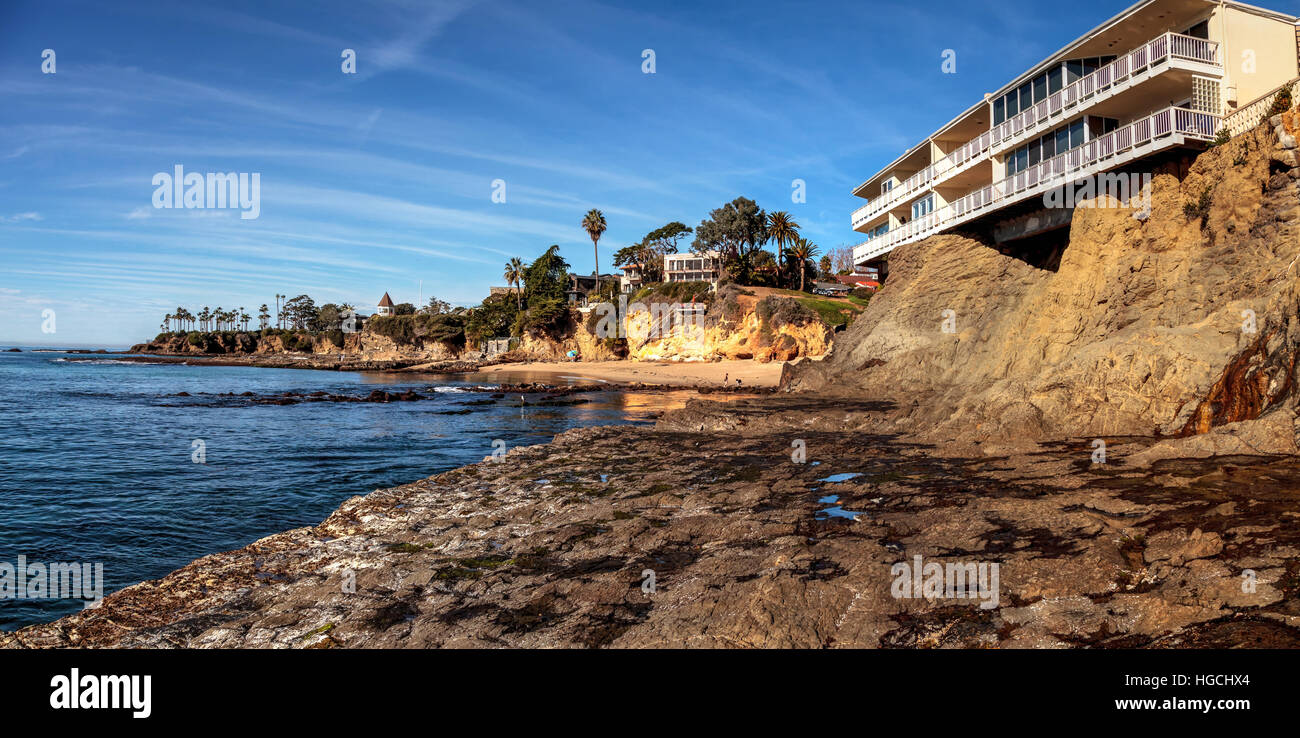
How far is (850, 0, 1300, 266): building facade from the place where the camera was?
19.5 m

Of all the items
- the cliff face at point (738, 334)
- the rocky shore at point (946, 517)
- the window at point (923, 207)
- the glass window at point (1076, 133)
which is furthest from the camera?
the cliff face at point (738, 334)

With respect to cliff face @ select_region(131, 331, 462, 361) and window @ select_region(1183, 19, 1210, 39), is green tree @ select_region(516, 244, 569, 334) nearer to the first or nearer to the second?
cliff face @ select_region(131, 331, 462, 361)

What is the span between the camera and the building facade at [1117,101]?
19.5 meters

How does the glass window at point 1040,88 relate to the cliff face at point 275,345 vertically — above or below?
above

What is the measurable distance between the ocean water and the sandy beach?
1226 cm

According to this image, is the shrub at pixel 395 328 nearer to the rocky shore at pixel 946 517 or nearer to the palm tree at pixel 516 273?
the palm tree at pixel 516 273

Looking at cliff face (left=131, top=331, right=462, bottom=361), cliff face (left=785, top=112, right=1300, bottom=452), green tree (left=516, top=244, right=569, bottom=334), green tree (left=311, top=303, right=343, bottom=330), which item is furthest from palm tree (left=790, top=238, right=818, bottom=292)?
green tree (left=311, top=303, right=343, bottom=330)

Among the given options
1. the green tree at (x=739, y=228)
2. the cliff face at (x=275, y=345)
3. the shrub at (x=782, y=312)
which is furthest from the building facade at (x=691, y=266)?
the cliff face at (x=275, y=345)

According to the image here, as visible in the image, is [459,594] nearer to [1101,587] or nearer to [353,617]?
[353,617]

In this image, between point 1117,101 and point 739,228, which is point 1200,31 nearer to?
point 1117,101

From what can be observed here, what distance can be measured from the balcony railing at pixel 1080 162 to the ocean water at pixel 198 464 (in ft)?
58.1

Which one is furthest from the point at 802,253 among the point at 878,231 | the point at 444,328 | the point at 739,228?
the point at 444,328
